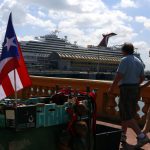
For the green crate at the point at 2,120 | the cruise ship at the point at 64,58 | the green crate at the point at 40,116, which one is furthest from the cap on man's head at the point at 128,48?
the cruise ship at the point at 64,58

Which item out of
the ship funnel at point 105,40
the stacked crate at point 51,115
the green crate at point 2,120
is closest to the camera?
the green crate at point 2,120

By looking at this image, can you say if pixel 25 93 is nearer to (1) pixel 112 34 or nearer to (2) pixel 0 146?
(2) pixel 0 146

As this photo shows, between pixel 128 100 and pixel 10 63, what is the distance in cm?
258

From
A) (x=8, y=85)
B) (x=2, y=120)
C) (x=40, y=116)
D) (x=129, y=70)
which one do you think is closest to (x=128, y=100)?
(x=129, y=70)

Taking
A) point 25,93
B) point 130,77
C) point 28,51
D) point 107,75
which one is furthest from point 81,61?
point 130,77

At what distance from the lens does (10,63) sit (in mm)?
4449

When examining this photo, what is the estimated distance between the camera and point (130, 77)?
6520 millimetres

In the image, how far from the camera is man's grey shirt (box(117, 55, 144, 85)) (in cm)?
648

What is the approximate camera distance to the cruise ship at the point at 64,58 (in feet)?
234

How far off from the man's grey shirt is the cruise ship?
5972 centimetres

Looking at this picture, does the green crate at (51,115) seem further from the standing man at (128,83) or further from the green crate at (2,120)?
the standing man at (128,83)

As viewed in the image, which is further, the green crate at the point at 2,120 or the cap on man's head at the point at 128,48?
the cap on man's head at the point at 128,48

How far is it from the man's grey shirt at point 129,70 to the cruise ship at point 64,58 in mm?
59720

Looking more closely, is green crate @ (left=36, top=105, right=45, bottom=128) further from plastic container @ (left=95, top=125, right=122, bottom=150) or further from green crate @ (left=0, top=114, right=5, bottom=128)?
plastic container @ (left=95, top=125, right=122, bottom=150)
